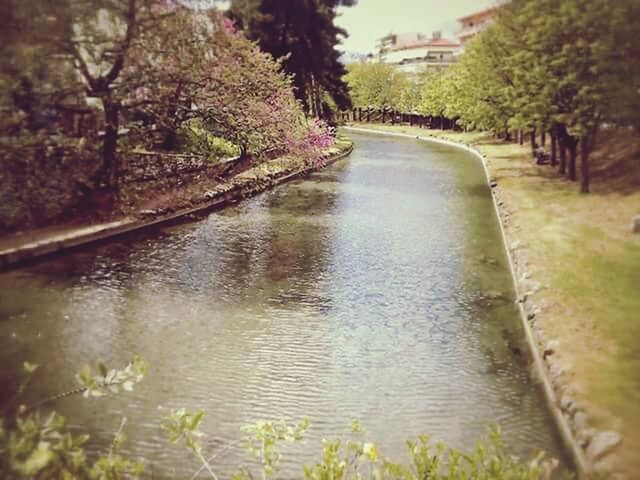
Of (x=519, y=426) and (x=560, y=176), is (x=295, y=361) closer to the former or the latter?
(x=519, y=426)

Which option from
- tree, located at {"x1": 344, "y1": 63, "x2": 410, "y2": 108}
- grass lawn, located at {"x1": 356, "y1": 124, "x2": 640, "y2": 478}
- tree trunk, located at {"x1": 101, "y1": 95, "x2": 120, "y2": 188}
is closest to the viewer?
grass lawn, located at {"x1": 356, "y1": 124, "x2": 640, "y2": 478}

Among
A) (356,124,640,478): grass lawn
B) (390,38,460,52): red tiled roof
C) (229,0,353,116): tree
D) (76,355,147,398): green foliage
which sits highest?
(229,0,353,116): tree

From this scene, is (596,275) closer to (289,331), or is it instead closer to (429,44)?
(289,331)

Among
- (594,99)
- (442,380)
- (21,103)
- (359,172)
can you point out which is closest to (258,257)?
(442,380)

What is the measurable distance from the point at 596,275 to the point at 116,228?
7952mm

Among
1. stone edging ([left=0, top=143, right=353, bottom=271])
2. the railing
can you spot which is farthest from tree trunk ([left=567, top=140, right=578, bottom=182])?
the railing

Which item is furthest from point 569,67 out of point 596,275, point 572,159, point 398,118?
point 398,118

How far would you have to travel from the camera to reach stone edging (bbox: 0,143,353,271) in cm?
883

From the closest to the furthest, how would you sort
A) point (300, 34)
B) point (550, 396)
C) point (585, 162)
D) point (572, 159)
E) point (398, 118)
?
point (550, 396) → point (585, 162) → point (572, 159) → point (300, 34) → point (398, 118)

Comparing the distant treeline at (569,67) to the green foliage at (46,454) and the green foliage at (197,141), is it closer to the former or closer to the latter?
the green foliage at (197,141)

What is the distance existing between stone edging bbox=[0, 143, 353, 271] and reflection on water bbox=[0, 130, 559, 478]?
0.31 metres

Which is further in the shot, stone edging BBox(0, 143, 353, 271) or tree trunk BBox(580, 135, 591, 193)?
tree trunk BBox(580, 135, 591, 193)

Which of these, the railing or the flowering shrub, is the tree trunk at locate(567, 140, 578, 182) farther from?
the railing

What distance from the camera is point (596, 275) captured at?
7.87 m
